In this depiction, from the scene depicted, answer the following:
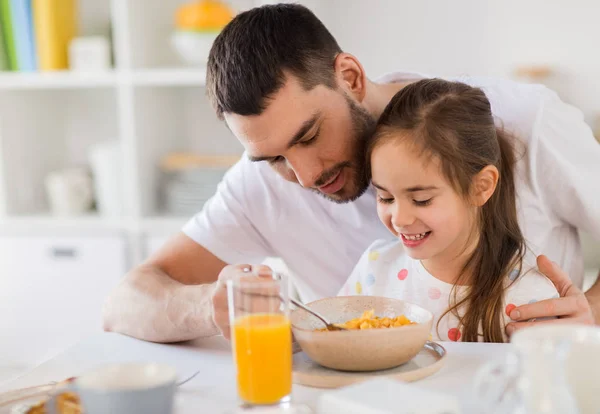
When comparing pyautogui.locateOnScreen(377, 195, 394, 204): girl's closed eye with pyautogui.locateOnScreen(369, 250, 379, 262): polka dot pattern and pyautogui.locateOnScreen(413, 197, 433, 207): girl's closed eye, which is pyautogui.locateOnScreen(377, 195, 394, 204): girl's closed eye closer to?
pyautogui.locateOnScreen(413, 197, 433, 207): girl's closed eye

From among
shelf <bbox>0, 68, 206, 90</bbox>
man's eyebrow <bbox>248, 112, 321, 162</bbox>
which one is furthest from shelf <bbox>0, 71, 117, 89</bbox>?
man's eyebrow <bbox>248, 112, 321, 162</bbox>

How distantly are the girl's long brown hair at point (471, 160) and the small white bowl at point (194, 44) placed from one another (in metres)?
1.28

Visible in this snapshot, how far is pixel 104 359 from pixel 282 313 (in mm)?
429

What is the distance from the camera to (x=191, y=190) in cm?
269

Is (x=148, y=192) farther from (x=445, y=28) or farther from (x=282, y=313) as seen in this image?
(x=282, y=313)

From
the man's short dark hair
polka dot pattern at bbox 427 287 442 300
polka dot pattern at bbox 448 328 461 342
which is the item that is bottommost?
polka dot pattern at bbox 448 328 461 342

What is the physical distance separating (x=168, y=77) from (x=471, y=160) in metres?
1.49

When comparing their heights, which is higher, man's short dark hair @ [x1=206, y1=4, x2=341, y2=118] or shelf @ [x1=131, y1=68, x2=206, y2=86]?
man's short dark hair @ [x1=206, y1=4, x2=341, y2=118]

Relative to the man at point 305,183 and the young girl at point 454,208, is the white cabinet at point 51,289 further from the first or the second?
the young girl at point 454,208

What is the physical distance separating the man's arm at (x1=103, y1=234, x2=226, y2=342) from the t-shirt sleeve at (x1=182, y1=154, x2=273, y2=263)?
0.03 m

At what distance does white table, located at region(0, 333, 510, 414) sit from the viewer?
3.30 feet

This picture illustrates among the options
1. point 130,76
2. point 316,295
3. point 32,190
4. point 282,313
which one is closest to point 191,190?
point 130,76

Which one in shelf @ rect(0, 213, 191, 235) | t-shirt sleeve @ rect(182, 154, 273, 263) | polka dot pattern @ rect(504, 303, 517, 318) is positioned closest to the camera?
polka dot pattern @ rect(504, 303, 517, 318)

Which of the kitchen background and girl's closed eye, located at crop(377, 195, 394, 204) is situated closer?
girl's closed eye, located at crop(377, 195, 394, 204)
